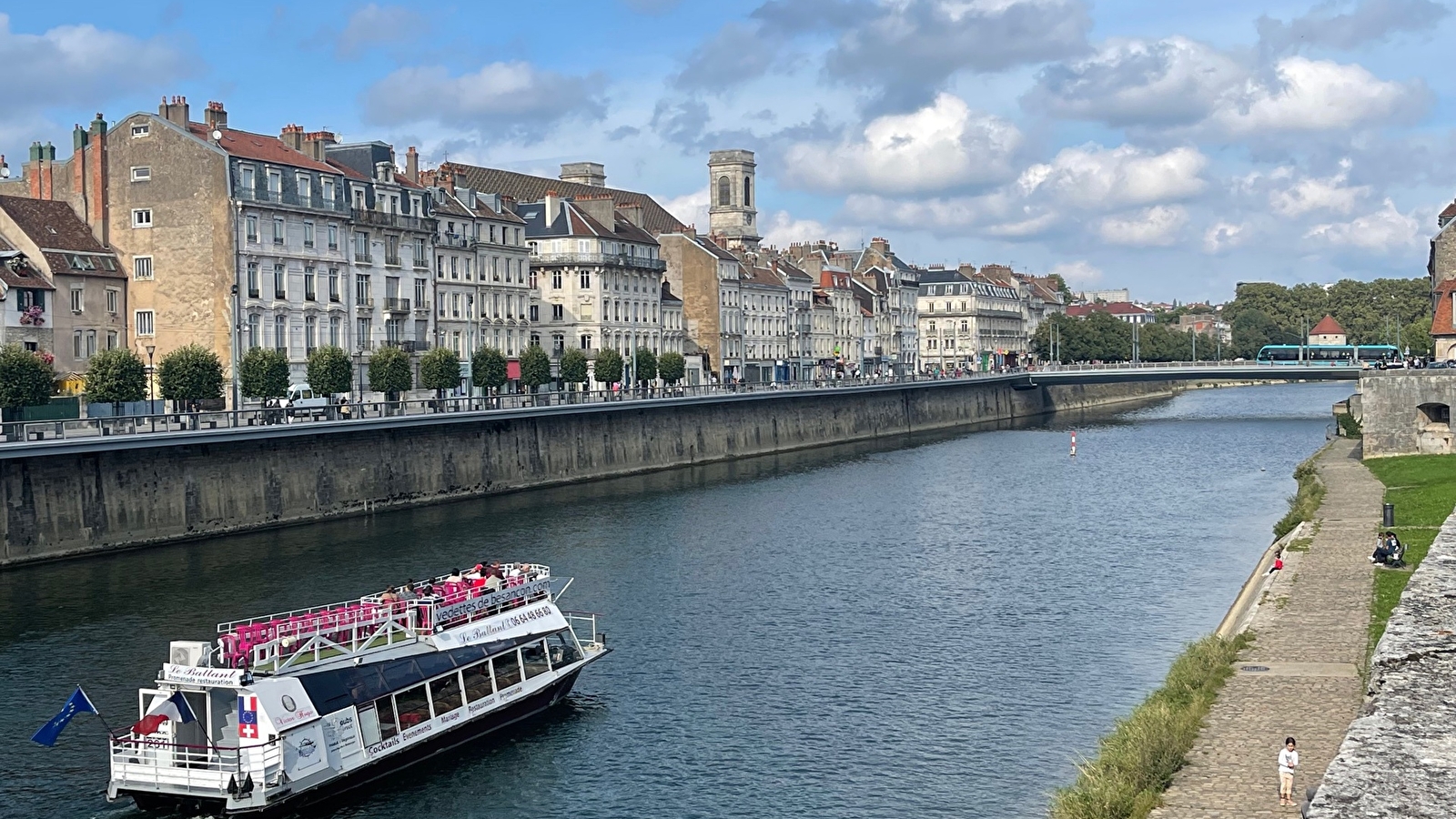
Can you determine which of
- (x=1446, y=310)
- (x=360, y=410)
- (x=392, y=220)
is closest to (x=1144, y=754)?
(x=360, y=410)

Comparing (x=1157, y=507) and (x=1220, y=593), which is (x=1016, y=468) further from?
(x=1220, y=593)

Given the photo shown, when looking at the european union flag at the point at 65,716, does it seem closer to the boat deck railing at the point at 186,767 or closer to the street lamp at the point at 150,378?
the boat deck railing at the point at 186,767

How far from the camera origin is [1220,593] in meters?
50.3

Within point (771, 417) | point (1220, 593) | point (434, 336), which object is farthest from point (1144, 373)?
point (1220, 593)

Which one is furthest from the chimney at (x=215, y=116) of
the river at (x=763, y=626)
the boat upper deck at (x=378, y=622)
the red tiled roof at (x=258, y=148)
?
the boat upper deck at (x=378, y=622)

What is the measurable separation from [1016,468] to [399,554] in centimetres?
5141

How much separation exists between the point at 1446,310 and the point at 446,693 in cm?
8389

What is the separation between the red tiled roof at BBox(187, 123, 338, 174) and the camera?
8669 cm

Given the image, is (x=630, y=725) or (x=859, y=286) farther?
(x=859, y=286)

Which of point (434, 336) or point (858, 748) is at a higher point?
point (434, 336)

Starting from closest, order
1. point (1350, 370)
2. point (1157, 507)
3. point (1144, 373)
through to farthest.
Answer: point (1157, 507) < point (1350, 370) < point (1144, 373)

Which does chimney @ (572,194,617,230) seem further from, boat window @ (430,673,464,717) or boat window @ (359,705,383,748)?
boat window @ (359,705,383,748)

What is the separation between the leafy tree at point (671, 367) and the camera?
412 feet

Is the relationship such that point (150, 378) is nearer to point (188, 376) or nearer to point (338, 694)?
point (188, 376)
